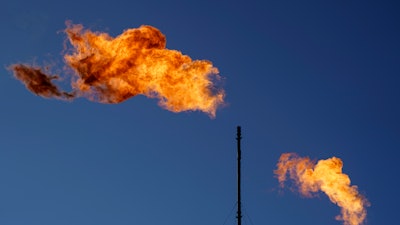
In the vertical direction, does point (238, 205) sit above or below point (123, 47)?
below

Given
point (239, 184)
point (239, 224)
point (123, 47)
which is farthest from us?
point (123, 47)

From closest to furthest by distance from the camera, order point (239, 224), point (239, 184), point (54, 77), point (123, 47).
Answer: point (239, 224) → point (239, 184) → point (54, 77) → point (123, 47)

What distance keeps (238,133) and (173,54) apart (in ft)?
26.4

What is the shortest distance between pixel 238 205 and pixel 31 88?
14786 mm

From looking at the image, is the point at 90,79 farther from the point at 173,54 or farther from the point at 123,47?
the point at 173,54

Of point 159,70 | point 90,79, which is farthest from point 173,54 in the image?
point 90,79

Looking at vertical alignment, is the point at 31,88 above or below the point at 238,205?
above

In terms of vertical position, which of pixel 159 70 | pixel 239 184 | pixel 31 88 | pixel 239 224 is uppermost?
pixel 159 70

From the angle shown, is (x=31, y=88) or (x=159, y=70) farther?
(x=159, y=70)

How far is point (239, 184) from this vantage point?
3197cm

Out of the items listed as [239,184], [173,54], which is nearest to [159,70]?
[173,54]

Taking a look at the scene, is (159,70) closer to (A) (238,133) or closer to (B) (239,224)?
(A) (238,133)

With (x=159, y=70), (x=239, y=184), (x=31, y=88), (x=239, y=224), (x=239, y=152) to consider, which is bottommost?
(x=239, y=224)

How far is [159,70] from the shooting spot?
37.3 m
